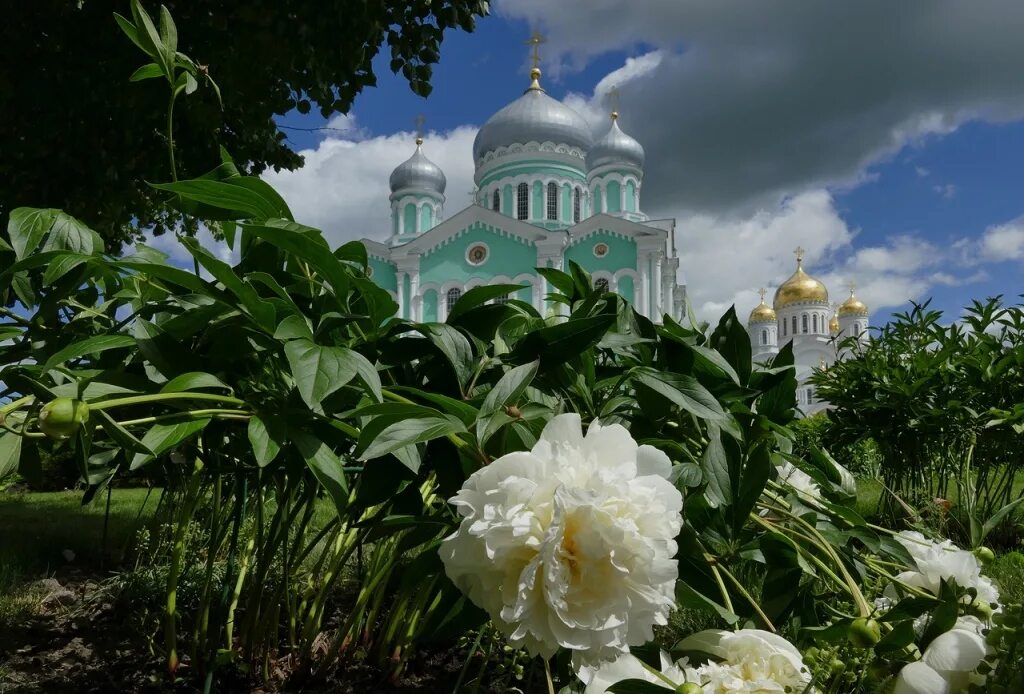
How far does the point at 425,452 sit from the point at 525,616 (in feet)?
0.82

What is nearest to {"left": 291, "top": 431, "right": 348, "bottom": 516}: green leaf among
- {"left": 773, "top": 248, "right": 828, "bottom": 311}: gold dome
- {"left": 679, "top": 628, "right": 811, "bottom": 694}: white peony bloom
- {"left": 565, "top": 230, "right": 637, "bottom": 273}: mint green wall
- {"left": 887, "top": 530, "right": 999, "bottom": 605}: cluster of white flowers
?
{"left": 679, "top": 628, "right": 811, "bottom": 694}: white peony bloom

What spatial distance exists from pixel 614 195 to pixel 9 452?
94.3 feet

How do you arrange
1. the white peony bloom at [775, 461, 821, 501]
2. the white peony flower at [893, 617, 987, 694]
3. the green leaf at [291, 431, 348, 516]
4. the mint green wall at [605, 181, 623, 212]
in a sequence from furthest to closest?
the mint green wall at [605, 181, 623, 212]
the white peony bloom at [775, 461, 821, 501]
the green leaf at [291, 431, 348, 516]
the white peony flower at [893, 617, 987, 694]

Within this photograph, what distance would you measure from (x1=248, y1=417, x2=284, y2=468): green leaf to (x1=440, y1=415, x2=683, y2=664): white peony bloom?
0.55 ft

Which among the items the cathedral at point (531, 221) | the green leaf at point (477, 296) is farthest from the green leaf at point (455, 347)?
the cathedral at point (531, 221)

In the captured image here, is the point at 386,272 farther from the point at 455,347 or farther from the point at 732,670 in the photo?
the point at 732,670

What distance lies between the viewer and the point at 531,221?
27297 mm

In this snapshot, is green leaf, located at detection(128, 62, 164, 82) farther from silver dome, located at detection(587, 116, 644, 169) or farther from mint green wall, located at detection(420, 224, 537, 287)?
silver dome, located at detection(587, 116, 644, 169)

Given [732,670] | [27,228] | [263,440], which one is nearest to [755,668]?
[732,670]

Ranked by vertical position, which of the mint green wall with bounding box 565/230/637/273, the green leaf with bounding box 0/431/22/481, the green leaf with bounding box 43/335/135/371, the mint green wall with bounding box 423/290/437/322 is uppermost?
the mint green wall with bounding box 565/230/637/273

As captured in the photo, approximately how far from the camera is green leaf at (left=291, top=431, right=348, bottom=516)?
62cm

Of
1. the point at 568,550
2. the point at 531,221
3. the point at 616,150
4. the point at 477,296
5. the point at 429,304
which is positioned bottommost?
the point at 568,550

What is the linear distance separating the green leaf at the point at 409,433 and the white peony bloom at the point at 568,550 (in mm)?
48

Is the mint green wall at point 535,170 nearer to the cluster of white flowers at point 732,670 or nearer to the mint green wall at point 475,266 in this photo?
the mint green wall at point 475,266
